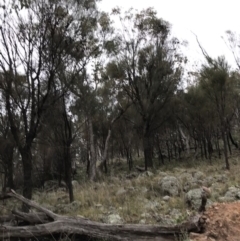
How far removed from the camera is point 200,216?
20.5ft

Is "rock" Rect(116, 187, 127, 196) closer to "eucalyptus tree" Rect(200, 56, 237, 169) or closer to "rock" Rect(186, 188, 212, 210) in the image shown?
"rock" Rect(186, 188, 212, 210)

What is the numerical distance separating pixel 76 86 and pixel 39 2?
7.12m

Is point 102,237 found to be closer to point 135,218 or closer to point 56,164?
point 135,218

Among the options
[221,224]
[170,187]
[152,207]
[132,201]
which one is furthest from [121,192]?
[221,224]

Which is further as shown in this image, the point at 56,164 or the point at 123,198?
the point at 56,164

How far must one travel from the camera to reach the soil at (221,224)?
19.1 feet

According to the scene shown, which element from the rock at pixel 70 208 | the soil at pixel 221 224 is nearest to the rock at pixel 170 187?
the rock at pixel 70 208

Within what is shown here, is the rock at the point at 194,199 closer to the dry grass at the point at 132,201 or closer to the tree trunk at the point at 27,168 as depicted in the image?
the dry grass at the point at 132,201

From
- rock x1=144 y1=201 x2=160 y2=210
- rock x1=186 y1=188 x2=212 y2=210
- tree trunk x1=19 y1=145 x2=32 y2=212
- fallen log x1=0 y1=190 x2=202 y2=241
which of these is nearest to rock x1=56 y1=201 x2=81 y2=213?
tree trunk x1=19 y1=145 x2=32 y2=212

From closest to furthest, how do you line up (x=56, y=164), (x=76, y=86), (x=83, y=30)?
(x=83, y=30), (x=76, y=86), (x=56, y=164)

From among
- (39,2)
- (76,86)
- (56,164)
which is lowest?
(56,164)

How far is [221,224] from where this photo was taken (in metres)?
6.10

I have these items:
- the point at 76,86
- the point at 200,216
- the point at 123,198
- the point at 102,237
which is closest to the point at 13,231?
the point at 102,237

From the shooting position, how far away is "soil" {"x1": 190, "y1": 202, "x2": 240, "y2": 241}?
583cm
